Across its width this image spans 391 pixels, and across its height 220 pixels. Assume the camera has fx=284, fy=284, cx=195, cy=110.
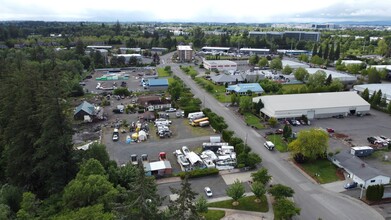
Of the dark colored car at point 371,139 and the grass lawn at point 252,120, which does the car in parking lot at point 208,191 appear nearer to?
the grass lawn at point 252,120

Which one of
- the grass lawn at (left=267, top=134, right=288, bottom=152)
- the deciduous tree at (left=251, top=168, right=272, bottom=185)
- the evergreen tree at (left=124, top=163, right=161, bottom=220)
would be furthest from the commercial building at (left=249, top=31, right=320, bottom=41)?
the evergreen tree at (left=124, top=163, right=161, bottom=220)

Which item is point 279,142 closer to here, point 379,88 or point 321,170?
point 321,170

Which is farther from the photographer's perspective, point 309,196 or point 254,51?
point 254,51

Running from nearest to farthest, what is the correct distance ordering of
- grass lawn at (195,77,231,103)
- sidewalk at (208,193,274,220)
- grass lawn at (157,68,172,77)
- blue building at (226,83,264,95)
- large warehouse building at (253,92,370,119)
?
sidewalk at (208,193,274,220) < large warehouse building at (253,92,370,119) < grass lawn at (195,77,231,103) < blue building at (226,83,264,95) < grass lawn at (157,68,172,77)

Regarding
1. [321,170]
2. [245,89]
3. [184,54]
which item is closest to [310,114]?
[245,89]

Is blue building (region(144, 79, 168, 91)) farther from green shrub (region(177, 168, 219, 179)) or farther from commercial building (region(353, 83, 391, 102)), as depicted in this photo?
commercial building (region(353, 83, 391, 102))

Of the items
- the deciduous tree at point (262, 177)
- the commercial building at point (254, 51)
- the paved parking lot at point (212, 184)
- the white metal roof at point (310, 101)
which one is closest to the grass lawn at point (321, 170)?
the deciduous tree at point (262, 177)
